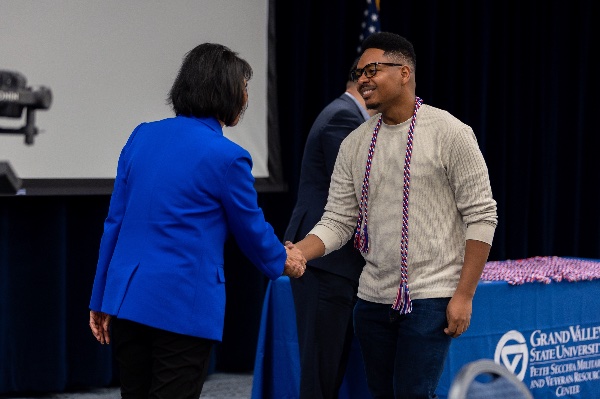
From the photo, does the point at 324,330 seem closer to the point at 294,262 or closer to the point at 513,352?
the point at 294,262

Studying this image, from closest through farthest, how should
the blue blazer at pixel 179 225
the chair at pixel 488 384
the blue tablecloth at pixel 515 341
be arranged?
1. the chair at pixel 488 384
2. the blue blazer at pixel 179 225
3. the blue tablecloth at pixel 515 341

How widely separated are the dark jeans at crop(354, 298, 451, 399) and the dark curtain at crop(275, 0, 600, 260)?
8.90ft

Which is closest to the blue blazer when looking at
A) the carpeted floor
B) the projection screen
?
the projection screen

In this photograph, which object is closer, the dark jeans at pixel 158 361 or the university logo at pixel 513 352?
the dark jeans at pixel 158 361

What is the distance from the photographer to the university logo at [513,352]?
3779mm

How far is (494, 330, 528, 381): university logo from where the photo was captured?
3.78 meters

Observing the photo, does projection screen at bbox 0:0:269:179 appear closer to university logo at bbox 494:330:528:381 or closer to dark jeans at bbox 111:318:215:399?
university logo at bbox 494:330:528:381

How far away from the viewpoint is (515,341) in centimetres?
384

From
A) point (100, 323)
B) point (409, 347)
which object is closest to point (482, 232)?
point (409, 347)

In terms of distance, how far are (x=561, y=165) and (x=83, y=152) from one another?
3.39 meters

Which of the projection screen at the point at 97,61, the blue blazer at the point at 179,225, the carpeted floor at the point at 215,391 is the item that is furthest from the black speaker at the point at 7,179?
the carpeted floor at the point at 215,391

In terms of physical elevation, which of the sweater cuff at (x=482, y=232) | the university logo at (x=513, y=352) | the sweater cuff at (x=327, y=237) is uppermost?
the sweater cuff at (x=482, y=232)

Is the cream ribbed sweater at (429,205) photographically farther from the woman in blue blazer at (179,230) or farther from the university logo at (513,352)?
the university logo at (513,352)

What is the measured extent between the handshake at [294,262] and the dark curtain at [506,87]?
2.60 m
